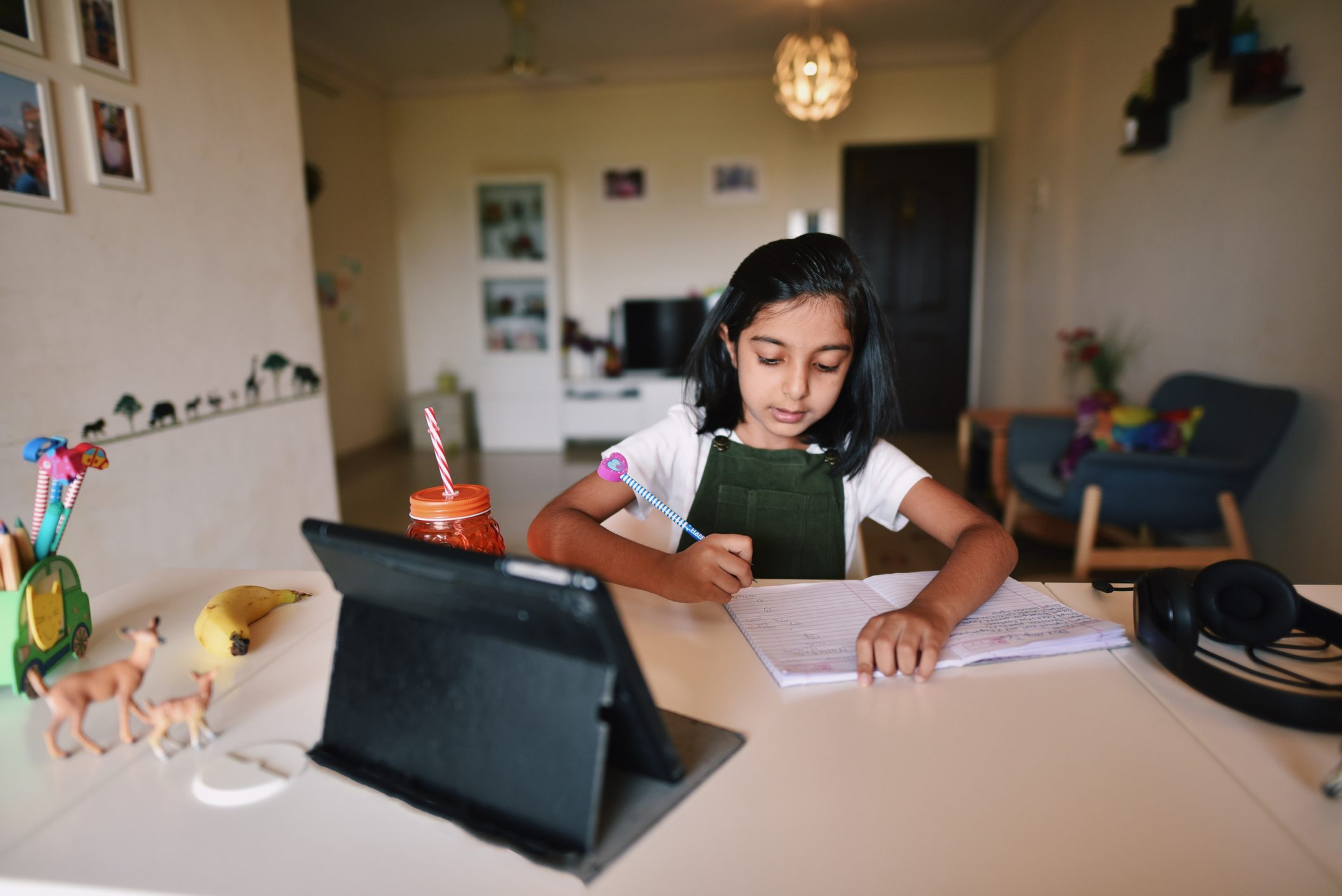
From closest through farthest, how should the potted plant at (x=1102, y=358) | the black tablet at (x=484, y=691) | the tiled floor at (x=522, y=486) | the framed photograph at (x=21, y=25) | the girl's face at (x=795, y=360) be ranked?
1. the black tablet at (x=484, y=691)
2. the girl's face at (x=795, y=360)
3. the framed photograph at (x=21, y=25)
4. the tiled floor at (x=522, y=486)
5. the potted plant at (x=1102, y=358)

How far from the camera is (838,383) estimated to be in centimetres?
112

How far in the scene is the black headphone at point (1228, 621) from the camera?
72 centimetres

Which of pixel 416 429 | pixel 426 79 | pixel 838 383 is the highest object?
pixel 426 79

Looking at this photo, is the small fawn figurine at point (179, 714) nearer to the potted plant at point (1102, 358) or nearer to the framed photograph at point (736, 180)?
the potted plant at point (1102, 358)

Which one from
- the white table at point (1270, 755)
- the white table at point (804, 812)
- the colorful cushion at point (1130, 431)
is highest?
the white table at point (804, 812)

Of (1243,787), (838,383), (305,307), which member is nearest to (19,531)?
(838,383)

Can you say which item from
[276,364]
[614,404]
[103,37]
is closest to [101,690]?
[103,37]

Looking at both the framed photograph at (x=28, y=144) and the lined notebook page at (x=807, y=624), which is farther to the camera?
the framed photograph at (x=28, y=144)

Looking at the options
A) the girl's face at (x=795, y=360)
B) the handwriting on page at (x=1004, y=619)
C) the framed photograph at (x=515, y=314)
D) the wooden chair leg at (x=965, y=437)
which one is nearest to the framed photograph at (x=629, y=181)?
the framed photograph at (x=515, y=314)

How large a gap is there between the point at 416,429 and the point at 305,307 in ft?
9.42

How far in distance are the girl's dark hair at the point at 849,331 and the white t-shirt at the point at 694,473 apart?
0.08 ft

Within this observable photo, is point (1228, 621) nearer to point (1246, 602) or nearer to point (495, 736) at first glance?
point (1246, 602)

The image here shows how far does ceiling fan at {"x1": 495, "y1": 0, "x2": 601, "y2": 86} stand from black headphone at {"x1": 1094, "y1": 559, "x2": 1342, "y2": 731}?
14.0 feet

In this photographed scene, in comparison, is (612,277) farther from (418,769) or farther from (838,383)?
(418,769)
